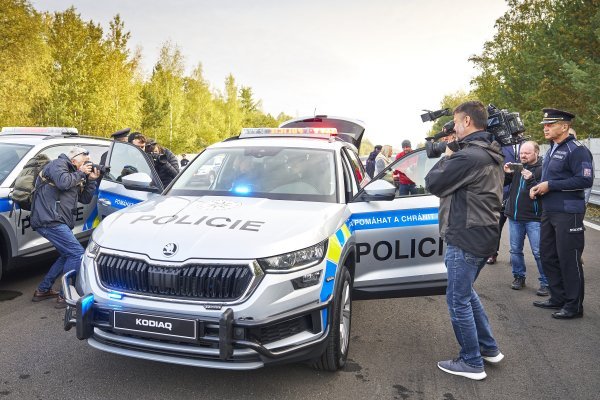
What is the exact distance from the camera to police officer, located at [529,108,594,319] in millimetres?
4926

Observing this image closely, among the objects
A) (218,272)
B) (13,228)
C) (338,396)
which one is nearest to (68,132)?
(13,228)

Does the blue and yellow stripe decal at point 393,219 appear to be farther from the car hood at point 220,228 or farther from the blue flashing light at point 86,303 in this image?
the blue flashing light at point 86,303

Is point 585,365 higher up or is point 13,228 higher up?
point 13,228

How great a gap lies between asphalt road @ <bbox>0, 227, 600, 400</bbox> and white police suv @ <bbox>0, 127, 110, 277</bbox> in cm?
61

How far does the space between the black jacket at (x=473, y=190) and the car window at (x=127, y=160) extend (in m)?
4.32

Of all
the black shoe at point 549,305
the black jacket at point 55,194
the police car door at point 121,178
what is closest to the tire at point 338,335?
the police car door at point 121,178

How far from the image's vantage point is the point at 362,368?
12.3 feet

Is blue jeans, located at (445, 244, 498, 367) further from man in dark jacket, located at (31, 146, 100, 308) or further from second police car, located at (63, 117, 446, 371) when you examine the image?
man in dark jacket, located at (31, 146, 100, 308)

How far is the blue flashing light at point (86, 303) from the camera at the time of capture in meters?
3.04

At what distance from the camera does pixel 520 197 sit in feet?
20.0

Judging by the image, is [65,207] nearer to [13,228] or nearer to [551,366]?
[13,228]

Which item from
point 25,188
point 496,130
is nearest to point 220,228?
point 496,130

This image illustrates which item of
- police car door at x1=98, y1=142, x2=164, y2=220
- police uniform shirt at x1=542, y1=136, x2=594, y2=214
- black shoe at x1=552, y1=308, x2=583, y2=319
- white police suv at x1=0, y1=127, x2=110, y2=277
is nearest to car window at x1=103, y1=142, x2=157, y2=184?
police car door at x1=98, y1=142, x2=164, y2=220

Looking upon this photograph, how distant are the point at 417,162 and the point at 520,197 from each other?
1877mm
